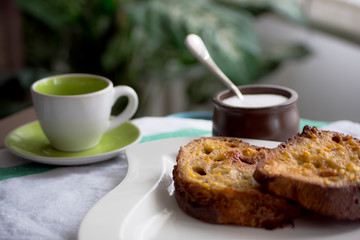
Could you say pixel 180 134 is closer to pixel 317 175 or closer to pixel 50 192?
pixel 50 192

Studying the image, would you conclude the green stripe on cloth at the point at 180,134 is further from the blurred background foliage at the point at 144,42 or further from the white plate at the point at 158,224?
the blurred background foliage at the point at 144,42

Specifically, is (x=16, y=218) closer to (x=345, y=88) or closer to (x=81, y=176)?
(x=81, y=176)

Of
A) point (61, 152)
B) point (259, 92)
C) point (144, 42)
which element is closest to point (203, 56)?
point (259, 92)

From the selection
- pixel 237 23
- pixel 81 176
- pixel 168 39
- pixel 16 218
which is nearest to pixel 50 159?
pixel 81 176

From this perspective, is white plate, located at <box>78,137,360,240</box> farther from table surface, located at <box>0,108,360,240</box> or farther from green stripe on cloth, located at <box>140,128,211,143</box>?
green stripe on cloth, located at <box>140,128,211,143</box>

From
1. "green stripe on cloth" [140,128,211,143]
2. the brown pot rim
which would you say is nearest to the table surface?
"green stripe on cloth" [140,128,211,143]
